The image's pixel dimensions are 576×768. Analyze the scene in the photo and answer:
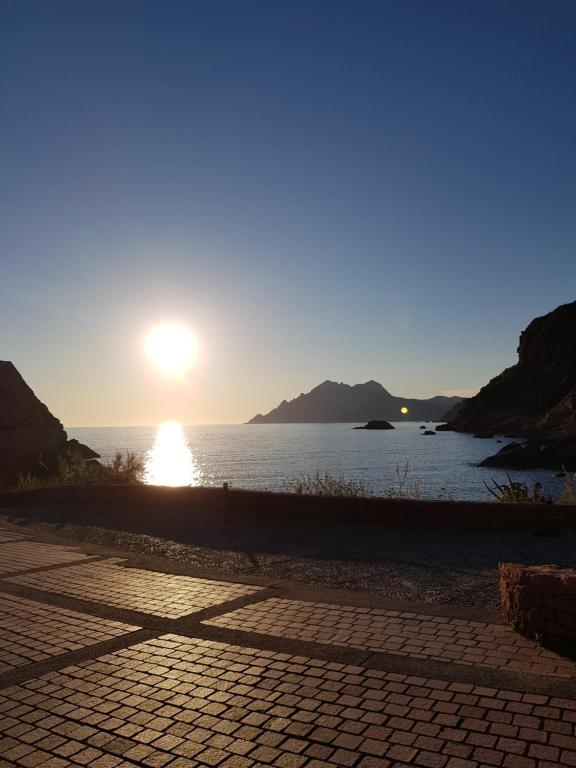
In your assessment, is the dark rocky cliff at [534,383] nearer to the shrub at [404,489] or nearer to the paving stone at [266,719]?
the shrub at [404,489]

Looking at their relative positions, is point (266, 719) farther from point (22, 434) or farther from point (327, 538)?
point (22, 434)

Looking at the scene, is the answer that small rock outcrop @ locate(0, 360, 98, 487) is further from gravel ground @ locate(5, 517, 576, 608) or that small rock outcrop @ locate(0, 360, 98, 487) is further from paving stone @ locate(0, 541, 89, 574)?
paving stone @ locate(0, 541, 89, 574)

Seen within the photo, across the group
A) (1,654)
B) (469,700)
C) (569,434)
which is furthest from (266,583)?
(569,434)

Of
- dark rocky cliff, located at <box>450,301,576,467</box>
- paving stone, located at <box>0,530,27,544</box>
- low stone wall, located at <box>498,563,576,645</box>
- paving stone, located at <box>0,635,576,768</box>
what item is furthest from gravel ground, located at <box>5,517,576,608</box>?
dark rocky cliff, located at <box>450,301,576,467</box>

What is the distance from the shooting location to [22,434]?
65.0ft

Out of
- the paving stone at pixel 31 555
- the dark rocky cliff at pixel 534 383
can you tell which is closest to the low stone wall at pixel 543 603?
the paving stone at pixel 31 555

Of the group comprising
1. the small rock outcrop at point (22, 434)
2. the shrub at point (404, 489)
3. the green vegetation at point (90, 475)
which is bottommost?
the shrub at point (404, 489)

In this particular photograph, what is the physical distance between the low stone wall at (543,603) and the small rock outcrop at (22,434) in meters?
16.8

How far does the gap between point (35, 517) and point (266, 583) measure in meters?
8.08

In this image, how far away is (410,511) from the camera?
423 inches

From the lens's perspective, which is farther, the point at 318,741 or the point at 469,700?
the point at 469,700

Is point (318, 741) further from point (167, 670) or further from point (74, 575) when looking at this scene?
point (74, 575)

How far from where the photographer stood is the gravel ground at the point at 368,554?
7.07 metres

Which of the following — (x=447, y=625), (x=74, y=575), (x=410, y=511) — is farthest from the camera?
(x=410, y=511)
